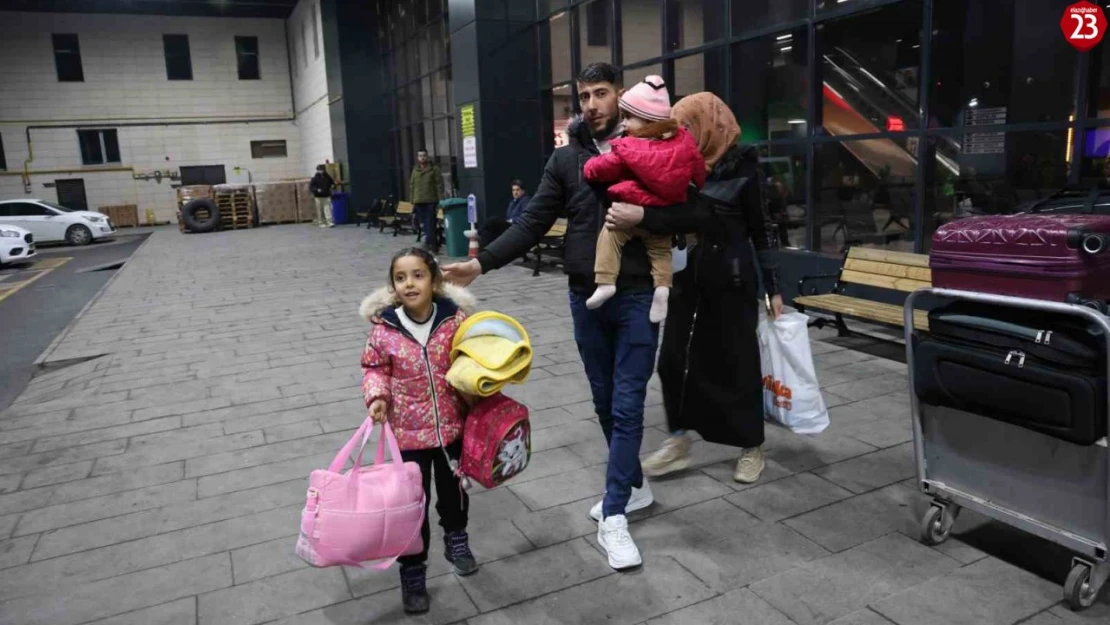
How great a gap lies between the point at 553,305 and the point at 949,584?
6460 mm

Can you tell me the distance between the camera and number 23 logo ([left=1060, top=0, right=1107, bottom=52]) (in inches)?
223

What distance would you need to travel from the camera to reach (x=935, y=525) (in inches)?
128

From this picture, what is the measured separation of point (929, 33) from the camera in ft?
21.8

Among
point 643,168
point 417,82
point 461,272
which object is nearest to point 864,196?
point 643,168

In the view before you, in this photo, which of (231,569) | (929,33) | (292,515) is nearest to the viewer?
(231,569)

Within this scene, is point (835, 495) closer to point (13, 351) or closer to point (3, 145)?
point (13, 351)

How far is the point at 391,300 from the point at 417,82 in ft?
60.7

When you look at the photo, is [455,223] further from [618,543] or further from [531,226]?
[618,543]

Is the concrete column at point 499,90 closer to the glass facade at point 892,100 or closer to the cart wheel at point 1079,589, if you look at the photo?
the glass facade at point 892,100

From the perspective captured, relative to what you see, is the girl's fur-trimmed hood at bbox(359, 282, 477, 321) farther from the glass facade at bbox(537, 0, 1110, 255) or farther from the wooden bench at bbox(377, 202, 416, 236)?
the wooden bench at bbox(377, 202, 416, 236)

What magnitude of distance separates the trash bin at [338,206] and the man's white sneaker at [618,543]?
22.1 m

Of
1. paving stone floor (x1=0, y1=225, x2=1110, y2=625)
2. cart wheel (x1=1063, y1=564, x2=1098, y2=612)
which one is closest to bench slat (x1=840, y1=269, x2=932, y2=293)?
paving stone floor (x1=0, y1=225, x2=1110, y2=625)

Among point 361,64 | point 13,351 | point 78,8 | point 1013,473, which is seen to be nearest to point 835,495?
point 1013,473

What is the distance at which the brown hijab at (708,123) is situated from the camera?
3.50 meters
